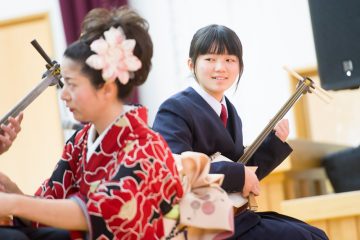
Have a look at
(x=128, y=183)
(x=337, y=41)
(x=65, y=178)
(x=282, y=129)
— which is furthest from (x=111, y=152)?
(x=337, y=41)

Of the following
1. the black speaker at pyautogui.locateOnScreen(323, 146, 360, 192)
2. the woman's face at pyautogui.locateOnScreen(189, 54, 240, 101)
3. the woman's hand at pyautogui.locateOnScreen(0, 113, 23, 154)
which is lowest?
the black speaker at pyautogui.locateOnScreen(323, 146, 360, 192)

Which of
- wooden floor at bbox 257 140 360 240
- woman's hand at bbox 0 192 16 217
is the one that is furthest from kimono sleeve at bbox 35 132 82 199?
wooden floor at bbox 257 140 360 240

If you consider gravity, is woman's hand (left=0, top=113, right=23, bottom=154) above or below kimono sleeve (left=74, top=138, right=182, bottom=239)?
above

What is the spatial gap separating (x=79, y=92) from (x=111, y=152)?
0.14 m

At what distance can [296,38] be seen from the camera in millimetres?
4598

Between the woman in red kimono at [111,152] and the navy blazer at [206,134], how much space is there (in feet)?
0.92

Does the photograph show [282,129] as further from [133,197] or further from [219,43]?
[133,197]

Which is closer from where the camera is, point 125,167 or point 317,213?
point 125,167

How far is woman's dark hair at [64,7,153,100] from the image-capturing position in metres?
1.73

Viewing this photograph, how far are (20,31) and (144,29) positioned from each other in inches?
132

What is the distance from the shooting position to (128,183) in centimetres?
165

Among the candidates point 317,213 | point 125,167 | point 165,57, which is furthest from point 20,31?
point 125,167

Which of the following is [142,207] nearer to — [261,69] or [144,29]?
[144,29]

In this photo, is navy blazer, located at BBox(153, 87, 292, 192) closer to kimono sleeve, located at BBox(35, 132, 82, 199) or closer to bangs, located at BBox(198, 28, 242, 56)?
bangs, located at BBox(198, 28, 242, 56)
